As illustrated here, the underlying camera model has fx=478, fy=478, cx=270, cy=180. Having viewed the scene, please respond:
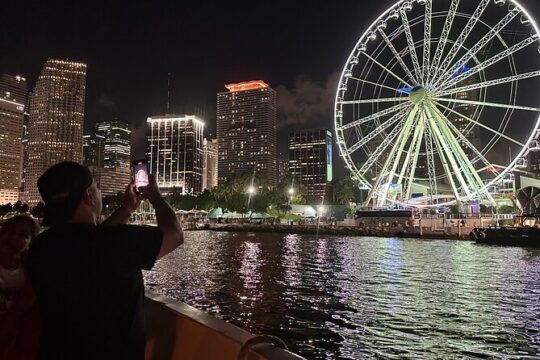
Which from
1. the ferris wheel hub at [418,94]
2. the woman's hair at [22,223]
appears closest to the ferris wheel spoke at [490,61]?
the ferris wheel hub at [418,94]

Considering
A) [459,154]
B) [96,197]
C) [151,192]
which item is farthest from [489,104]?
[96,197]

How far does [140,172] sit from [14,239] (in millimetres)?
1487

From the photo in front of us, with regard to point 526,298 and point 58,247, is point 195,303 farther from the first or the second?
point 58,247

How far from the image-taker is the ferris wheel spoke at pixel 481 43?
47153 millimetres

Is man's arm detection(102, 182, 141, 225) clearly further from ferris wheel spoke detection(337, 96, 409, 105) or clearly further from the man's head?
ferris wheel spoke detection(337, 96, 409, 105)

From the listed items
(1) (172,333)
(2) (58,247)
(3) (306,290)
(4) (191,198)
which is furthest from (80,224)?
(4) (191,198)

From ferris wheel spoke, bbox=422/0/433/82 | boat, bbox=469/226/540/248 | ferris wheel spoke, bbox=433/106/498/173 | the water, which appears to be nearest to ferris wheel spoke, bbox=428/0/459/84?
ferris wheel spoke, bbox=422/0/433/82

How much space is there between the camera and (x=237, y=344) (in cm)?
331

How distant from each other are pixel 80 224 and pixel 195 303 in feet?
45.9

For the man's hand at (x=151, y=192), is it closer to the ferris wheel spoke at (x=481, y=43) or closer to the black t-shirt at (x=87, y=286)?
the black t-shirt at (x=87, y=286)

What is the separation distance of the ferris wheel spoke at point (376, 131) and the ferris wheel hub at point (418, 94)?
3441 millimetres

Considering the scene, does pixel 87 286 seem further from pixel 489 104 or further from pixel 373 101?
pixel 373 101

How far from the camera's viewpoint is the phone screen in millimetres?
3141

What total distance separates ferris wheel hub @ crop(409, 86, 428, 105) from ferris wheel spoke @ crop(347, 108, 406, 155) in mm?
3441
